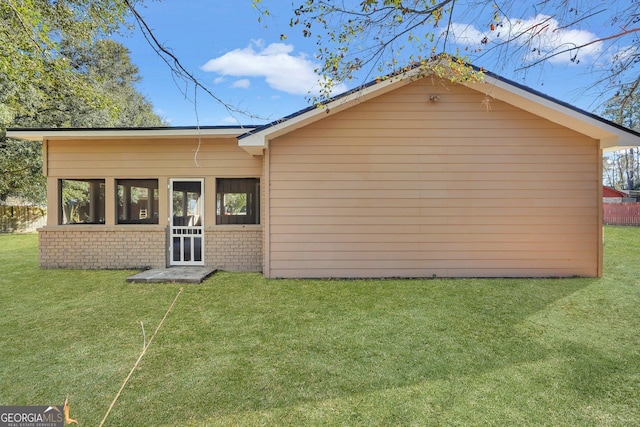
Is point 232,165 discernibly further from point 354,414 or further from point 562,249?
point 562,249

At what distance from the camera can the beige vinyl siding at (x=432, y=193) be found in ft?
21.0

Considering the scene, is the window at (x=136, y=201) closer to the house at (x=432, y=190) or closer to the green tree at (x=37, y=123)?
the house at (x=432, y=190)

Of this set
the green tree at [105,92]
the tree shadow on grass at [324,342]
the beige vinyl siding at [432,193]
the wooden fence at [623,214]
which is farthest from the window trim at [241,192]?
the wooden fence at [623,214]

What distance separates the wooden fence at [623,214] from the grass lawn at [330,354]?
1587 cm

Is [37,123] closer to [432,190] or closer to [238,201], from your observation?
[238,201]

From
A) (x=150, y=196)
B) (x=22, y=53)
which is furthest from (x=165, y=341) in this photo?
(x=22, y=53)

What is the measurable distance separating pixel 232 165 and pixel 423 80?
4662mm

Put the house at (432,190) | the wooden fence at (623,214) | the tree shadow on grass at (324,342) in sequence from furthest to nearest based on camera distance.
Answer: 1. the wooden fence at (623,214)
2. the house at (432,190)
3. the tree shadow on grass at (324,342)

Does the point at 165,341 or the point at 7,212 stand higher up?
the point at 7,212

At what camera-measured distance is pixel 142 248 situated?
7348mm

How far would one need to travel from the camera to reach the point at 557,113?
5.93 meters

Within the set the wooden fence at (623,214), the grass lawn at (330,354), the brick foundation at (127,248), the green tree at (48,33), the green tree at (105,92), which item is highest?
the green tree at (105,92)

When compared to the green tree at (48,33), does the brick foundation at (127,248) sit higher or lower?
lower

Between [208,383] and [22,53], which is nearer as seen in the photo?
[208,383]
